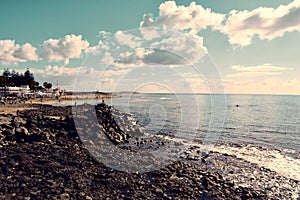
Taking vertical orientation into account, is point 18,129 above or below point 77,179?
above

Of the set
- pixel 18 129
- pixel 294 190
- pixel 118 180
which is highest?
pixel 18 129

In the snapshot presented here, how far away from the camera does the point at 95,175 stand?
16797 mm

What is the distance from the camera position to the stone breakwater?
1459cm

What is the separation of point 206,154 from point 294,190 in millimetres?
10074

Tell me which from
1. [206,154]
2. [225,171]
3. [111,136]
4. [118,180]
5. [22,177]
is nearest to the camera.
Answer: [22,177]

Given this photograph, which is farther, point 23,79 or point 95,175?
point 23,79

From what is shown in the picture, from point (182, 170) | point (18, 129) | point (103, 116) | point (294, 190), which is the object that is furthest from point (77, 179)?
point (103, 116)

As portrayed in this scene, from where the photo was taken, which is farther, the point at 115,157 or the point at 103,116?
the point at 103,116

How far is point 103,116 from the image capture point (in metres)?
38.8

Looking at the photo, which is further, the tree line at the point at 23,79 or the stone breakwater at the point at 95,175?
the tree line at the point at 23,79

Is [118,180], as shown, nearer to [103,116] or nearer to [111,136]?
[111,136]

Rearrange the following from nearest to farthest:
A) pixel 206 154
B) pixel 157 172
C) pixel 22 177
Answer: pixel 22 177 → pixel 157 172 → pixel 206 154

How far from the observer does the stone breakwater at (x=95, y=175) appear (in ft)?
47.9

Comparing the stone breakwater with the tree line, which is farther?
the tree line
